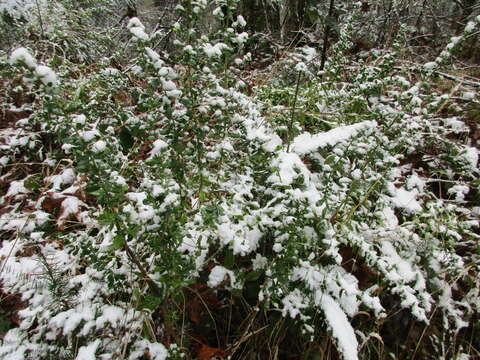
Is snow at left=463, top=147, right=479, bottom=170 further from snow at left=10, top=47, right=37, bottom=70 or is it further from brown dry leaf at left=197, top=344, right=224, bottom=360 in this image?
snow at left=10, top=47, right=37, bottom=70

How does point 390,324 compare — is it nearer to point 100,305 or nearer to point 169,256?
point 169,256

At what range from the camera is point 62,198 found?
1984mm

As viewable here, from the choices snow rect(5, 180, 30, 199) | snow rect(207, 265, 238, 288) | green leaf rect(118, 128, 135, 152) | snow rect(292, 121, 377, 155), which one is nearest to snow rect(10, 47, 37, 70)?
green leaf rect(118, 128, 135, 152)

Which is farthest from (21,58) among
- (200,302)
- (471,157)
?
(471,157)

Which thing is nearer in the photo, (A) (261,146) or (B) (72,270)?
(A) (261,146)

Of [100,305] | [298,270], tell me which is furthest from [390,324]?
[100,305]

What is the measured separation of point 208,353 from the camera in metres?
1.42

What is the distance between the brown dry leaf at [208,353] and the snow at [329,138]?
1.12m

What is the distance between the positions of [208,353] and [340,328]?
2.04 feet

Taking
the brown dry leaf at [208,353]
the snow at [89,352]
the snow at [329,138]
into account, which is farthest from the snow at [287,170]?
the snow at [89,352]

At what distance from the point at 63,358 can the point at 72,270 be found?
0.41m

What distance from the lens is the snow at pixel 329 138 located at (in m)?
1.65

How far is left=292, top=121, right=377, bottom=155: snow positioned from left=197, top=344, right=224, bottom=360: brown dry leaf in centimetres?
112

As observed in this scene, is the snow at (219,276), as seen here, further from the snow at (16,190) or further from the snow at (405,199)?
the snow at (16,190)
